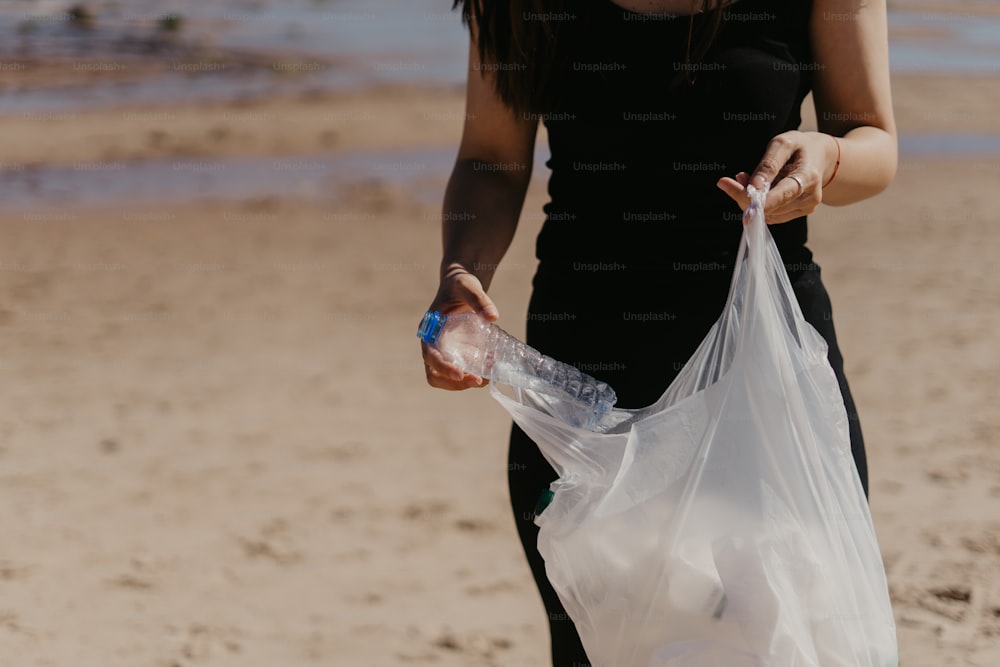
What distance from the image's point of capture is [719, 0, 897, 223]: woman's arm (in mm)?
1386

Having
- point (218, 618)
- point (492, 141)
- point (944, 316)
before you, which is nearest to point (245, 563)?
point (218, 618)

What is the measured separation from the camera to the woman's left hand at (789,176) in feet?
4.29

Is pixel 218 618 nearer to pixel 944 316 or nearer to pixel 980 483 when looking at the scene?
pixel 980 483

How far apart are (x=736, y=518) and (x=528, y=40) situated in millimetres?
729

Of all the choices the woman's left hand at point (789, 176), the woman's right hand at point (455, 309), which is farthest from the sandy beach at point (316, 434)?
the woman's left hand at point (789, 176)

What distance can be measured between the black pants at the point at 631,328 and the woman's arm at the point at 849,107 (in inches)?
6.5

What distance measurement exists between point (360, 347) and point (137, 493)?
167 cm

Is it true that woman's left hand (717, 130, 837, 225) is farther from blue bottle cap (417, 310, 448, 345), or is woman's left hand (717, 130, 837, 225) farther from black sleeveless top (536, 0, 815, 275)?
blue bottle cap (417, 310, 448, 345)

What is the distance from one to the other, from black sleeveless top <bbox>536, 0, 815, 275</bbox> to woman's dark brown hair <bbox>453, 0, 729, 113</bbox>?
0.02 m

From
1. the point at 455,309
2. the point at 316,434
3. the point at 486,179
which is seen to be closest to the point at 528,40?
the point at 486,179

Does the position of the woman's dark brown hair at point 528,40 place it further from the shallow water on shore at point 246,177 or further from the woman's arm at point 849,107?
the shallow water on shore at point 246,177

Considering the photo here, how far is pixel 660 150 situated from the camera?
4.92 feet

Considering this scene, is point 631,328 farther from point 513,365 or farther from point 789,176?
point 789,176

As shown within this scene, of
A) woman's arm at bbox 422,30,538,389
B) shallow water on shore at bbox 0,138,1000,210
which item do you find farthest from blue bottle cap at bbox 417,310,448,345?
shallow water on shore at bbox 0,138,1000,210
